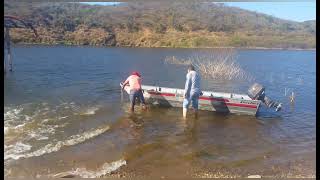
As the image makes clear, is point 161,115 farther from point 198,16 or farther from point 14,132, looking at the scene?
point 198,16

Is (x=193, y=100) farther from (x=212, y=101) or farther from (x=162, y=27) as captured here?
(x=162, y=27)

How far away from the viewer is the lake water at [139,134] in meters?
8.10

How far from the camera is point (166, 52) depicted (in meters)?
31.0

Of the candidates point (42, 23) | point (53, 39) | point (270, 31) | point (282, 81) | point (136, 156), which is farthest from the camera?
point (270, 31)

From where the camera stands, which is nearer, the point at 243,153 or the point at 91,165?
the point at 91,165

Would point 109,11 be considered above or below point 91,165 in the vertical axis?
above

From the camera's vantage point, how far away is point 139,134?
10.6 m

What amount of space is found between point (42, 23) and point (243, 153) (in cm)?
2018


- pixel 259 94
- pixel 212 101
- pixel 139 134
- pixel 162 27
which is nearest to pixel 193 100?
pixel 212 101

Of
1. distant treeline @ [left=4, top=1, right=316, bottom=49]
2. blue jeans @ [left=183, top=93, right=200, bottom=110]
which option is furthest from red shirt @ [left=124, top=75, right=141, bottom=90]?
distant treeline @ [left=4, top=1, right=316, bottom=49]

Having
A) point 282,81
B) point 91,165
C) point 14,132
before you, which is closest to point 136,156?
point 91,165

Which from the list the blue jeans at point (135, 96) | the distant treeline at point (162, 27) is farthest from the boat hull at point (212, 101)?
the distant treeline at point (162, 27)

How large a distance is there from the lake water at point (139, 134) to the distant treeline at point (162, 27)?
646 cm

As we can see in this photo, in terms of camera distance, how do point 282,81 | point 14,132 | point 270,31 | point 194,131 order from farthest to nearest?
point 270,31
point 282,81
point 194,131
point 14,132
